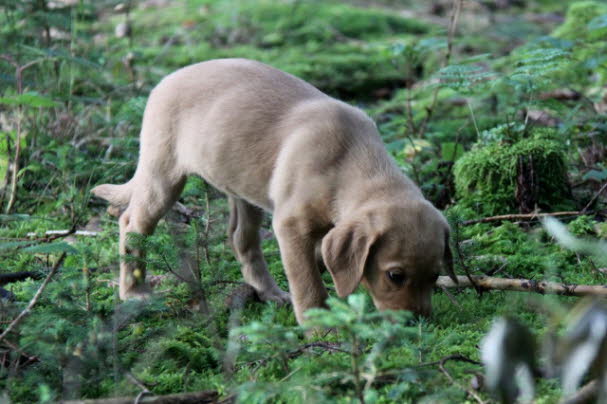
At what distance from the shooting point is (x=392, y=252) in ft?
11.8

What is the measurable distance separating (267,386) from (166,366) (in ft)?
3.81

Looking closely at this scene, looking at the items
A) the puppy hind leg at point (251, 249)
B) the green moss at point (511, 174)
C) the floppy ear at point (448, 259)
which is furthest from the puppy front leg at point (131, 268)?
the green moss at point (511, 174)

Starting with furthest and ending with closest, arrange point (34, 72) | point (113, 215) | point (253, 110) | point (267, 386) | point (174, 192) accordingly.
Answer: point (34, 72) → point (113, 215) → point (174, 192) → point (253, 110) → point (267, 386)

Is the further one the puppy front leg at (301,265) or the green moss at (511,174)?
the green moss at (511,174)

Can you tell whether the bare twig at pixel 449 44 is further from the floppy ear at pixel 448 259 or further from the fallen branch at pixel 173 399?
the fallen branch at pixel 173 399

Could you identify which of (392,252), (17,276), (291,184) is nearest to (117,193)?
(17,276)

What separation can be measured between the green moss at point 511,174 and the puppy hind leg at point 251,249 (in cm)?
171

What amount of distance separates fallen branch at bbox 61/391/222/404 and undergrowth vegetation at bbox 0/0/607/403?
77 millimetres

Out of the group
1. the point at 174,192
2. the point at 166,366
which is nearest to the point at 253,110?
the point at 174,192

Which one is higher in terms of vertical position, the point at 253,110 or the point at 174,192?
the point at 253,110

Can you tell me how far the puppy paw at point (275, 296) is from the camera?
179 inches

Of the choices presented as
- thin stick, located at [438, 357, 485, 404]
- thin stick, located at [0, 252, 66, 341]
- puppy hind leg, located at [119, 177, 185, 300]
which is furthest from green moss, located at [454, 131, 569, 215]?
thin stick, located at [0, 252, 66, 341]

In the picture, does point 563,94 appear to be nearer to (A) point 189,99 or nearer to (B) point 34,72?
(A) point 189,99

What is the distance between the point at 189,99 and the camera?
466 centimetres
